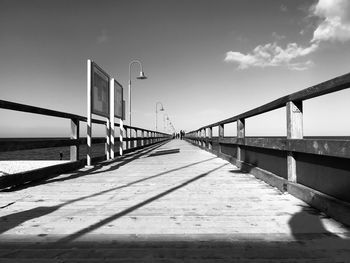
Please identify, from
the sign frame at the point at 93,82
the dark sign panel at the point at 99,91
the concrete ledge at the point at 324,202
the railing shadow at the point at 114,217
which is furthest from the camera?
the dark sign panel at the point at 99,91

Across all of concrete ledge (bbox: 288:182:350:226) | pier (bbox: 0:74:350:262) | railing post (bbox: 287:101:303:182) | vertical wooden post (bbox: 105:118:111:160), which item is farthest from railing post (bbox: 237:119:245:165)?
vertical wooden post (bbox: 105:118:111:160)

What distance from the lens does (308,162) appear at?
A: 3484mm

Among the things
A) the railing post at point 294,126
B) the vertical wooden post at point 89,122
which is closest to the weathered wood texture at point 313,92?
the railing post at point 294,126

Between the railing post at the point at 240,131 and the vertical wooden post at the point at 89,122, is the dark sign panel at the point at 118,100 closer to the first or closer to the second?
the vertical wooden post at the point at 89,122

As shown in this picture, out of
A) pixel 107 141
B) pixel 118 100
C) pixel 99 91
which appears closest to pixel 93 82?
pixel 99 91

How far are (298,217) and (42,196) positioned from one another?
2.97 metres

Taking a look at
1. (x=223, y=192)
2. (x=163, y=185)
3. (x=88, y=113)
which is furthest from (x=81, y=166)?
(x=223, y=192)

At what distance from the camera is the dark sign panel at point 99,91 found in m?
7.78

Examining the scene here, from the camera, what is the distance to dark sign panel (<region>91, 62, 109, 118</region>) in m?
7.78

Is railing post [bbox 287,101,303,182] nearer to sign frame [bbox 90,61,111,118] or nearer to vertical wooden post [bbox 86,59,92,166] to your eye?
vertical wooden post [bbox 86,59,92,166]

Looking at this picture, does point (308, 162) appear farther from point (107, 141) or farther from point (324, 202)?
point (107, 141)

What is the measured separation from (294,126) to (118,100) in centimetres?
793

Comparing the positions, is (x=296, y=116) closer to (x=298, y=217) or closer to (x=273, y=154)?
(x=273, y=154)

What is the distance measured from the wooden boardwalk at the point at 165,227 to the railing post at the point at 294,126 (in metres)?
0.32
